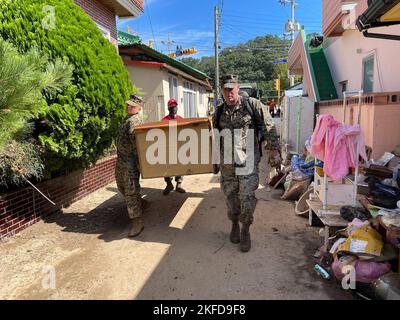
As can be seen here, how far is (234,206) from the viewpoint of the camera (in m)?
3.76

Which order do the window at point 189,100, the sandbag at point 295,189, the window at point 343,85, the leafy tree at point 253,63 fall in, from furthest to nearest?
the leafy tree at point 253,63
the window at point 189,100
the window at point 343,85
the sandbag at point 295,189

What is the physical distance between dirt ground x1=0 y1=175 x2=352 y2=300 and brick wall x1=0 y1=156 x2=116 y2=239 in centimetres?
14

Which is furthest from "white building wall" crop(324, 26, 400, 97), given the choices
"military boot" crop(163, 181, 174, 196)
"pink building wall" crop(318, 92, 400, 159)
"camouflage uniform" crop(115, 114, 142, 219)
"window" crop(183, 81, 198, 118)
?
"window" crop(183, 81, 198, 118)

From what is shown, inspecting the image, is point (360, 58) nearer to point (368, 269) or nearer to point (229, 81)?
point (229, 81)

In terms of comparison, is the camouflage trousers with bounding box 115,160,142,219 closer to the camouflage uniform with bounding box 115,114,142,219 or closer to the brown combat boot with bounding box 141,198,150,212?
the camouflage uniform with bounding box 115,114,142,219

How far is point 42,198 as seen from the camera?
4551 mm

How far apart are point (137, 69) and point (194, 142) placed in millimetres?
9139

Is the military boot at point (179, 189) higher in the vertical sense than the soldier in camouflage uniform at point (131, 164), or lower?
lower

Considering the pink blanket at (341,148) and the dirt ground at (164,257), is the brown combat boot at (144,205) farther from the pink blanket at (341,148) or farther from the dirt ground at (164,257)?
the pink blanket at (341,148)

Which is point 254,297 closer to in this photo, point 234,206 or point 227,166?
point 234,206

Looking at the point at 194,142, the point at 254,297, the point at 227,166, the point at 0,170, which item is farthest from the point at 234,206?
the point at 0,170

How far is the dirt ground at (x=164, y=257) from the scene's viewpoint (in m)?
2.87

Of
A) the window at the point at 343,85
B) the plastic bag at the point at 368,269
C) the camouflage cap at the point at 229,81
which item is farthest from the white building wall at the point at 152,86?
the plastic bag at the point at 368,269

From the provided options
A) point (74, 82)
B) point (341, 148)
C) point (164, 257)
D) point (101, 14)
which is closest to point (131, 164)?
point (164, 257)
